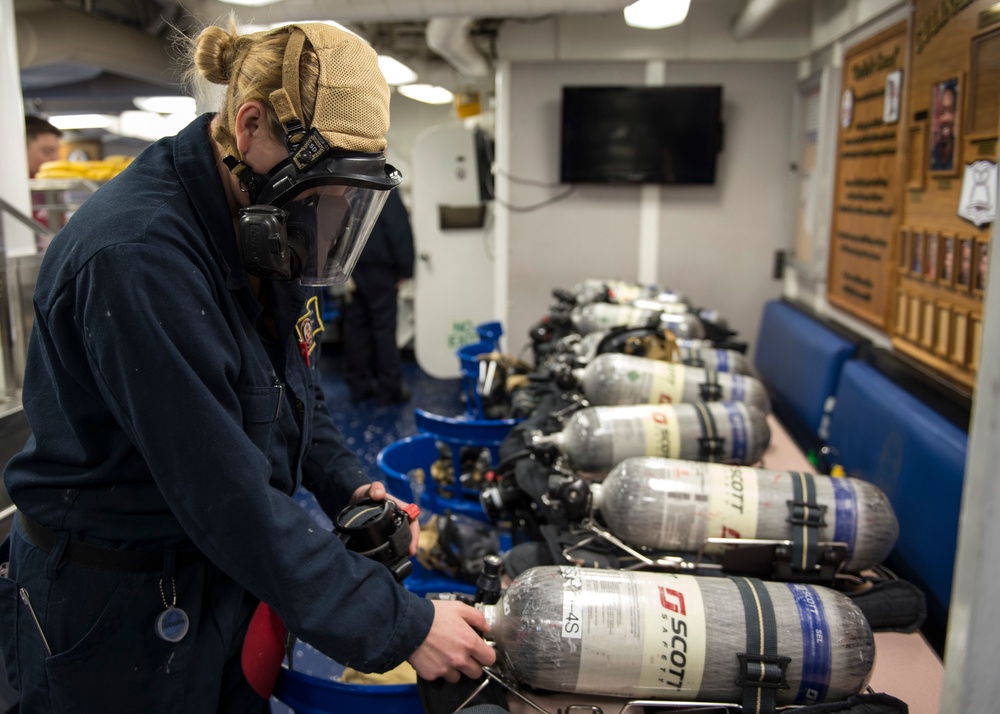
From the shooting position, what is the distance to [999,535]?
2.68ft

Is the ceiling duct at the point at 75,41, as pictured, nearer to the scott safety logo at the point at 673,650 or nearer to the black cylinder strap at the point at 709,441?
the black cylinder strap at the point at 709,441

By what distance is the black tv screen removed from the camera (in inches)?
210

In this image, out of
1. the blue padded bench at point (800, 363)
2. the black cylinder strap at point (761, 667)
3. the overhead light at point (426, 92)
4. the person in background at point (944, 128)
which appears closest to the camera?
the black cylinder strap at point (761, 667)

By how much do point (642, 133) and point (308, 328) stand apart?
4413 millimetres

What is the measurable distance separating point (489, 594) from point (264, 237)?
0.78m

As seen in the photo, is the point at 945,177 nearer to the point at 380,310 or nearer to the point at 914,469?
the point at 914,469

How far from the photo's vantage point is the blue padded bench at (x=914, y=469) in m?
2.23

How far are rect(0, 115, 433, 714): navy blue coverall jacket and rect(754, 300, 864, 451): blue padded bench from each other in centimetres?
292

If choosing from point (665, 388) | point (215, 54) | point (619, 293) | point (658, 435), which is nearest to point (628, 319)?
point (619, 293)

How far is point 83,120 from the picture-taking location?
10.9 m

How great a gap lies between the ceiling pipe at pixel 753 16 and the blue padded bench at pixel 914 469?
2.36m

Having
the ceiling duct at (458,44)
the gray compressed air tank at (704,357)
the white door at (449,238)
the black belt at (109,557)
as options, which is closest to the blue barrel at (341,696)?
the black belt at (109,557)

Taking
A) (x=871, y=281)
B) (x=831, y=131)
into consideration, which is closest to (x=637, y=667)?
(x=871, y=281)

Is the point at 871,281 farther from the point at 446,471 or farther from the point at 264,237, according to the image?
the point at 264,237
